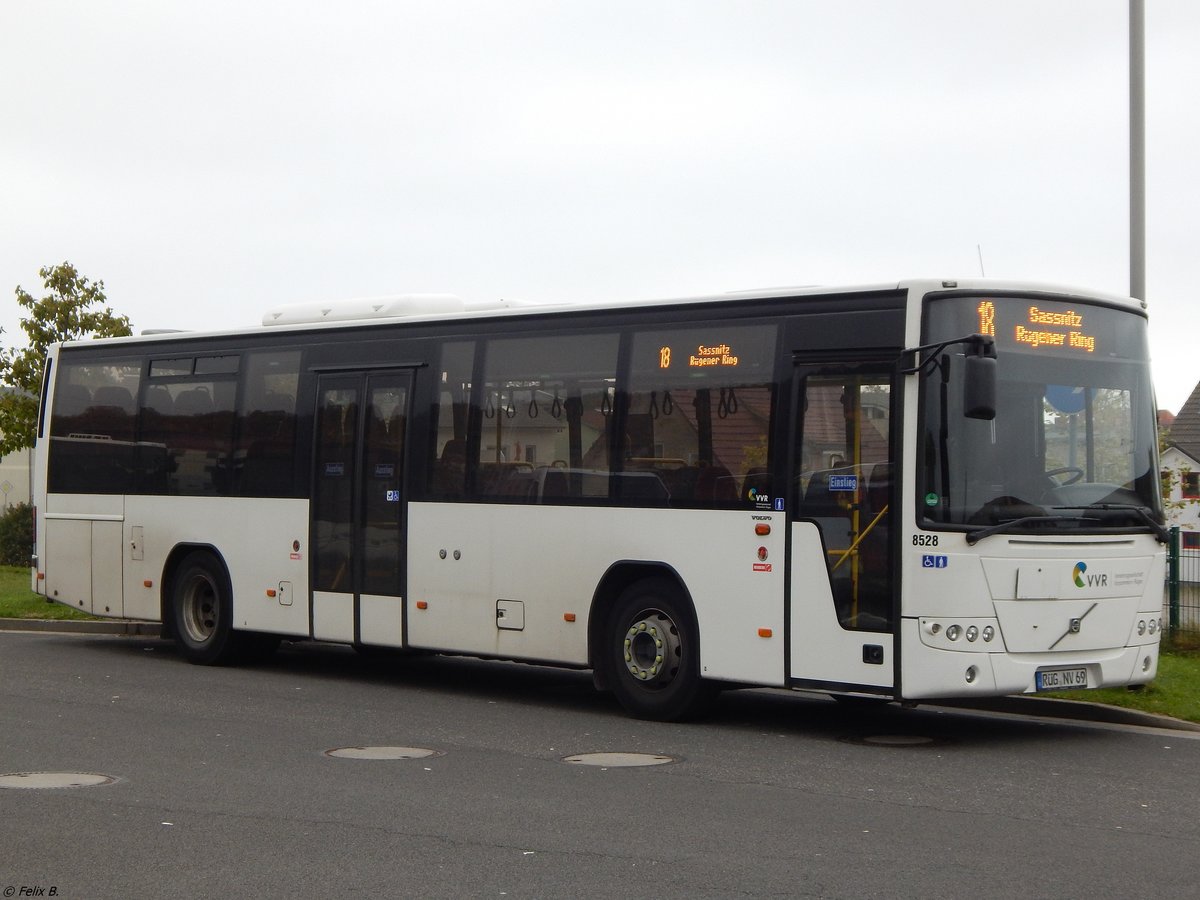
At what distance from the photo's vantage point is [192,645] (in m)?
17.5

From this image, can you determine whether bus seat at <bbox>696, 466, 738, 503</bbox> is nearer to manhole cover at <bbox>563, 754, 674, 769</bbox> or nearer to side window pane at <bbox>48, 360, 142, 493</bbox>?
manhole cover at <bbox>563, 754, 674, 769</bbox>

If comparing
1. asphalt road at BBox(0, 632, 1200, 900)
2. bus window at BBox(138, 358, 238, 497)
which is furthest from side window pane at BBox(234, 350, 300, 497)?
asphalt road at BBox(0, 632, 1200, 900)

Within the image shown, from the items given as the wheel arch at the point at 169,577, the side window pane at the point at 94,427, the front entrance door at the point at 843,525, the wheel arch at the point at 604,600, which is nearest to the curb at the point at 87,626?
the side window pane at the point at 94,427

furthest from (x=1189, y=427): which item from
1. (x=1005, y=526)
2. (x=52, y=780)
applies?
(x=52, y=780)

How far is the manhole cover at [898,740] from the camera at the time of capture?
11844 mm

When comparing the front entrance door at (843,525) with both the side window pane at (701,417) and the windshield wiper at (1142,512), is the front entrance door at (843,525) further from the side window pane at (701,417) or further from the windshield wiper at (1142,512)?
the windshield wiper at (1142,512)

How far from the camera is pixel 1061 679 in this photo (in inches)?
455

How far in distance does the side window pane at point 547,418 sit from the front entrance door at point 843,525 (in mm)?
1990

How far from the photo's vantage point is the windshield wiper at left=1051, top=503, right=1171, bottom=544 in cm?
1182

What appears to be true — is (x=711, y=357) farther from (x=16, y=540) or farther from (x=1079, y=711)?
(x=16, y=540)

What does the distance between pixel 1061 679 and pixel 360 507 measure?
6916 millimetres

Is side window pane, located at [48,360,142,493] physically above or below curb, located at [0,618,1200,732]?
above

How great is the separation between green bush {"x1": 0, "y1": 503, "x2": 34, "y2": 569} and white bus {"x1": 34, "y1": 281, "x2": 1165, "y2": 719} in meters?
25.8

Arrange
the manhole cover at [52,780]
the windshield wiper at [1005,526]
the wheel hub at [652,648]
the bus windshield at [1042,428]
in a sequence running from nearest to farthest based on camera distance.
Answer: the manhole cover at [52,780] < the windshield wiper at [1005,526] < the bus windshield at [1042,428] < the wheel hub at [652,648]
